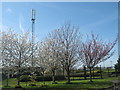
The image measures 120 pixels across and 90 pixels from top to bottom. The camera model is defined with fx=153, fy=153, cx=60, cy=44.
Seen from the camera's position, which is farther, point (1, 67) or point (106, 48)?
point (106, 48)

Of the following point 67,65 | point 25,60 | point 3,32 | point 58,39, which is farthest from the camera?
point 58,39

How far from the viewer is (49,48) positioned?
521 inches

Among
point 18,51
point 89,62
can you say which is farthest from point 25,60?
point 89,62

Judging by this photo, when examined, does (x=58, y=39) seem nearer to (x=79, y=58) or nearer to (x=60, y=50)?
(x=60, y=50)

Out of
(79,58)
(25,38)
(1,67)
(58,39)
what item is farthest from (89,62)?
(1,67)

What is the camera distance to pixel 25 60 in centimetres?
969

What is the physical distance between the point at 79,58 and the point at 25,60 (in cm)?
537

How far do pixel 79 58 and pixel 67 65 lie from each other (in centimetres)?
136

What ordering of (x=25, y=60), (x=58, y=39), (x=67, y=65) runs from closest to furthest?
(x=25, y=60)
(x=67, y=65)
(x=58, y=39)

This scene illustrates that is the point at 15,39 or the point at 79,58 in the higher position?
the point at 15,39

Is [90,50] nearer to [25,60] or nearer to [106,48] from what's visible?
[106,48]

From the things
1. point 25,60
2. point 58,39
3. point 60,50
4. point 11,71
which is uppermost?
point 58,39

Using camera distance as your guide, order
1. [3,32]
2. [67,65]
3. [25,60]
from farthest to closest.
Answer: [67,65], [3,32], [25,60]

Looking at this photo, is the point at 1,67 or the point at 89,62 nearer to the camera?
the point at 1,67
